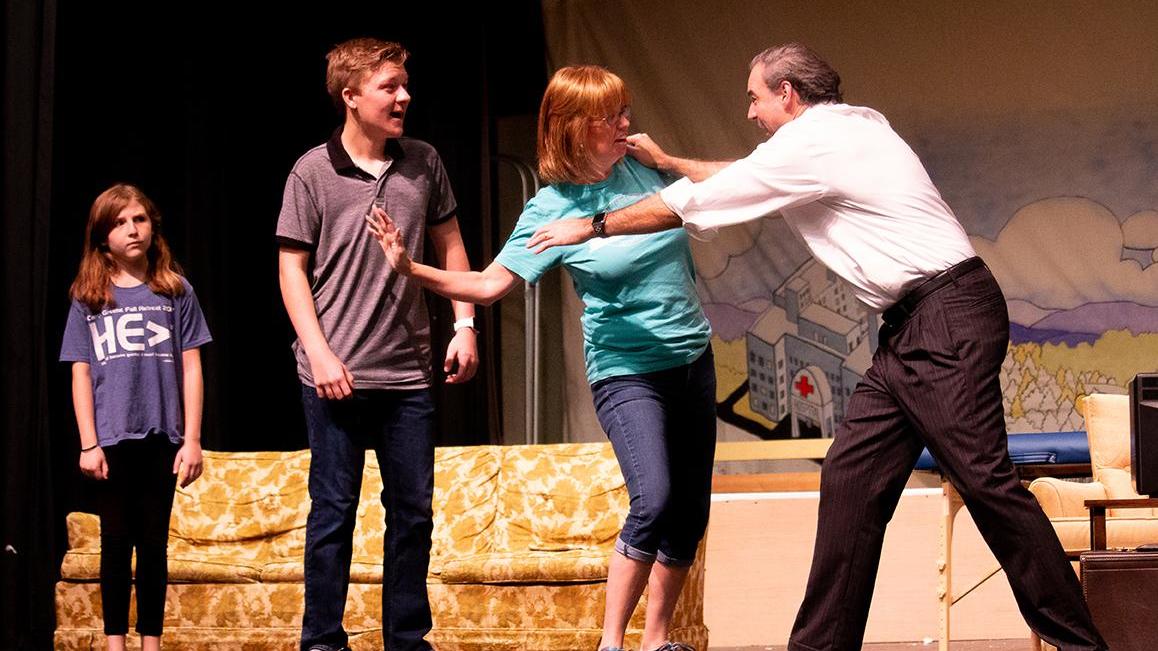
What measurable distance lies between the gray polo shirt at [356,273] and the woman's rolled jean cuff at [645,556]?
600 millimetres

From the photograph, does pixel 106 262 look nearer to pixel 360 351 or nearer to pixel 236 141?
pixel 360 351

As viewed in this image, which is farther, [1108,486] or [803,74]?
[1108,486]

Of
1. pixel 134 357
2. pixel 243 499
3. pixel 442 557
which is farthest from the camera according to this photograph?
pixel 243 499

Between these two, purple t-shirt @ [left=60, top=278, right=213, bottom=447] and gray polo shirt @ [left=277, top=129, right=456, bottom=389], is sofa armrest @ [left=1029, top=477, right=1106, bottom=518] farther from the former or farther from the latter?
purple t-shirt @ [left=60, top=278, right=213, bottom=447]

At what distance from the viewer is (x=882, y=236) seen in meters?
2.78

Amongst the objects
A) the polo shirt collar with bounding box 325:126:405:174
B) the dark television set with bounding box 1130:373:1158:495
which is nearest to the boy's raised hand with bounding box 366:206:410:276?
the polo shirt collar with bounding box 325:126:405:174

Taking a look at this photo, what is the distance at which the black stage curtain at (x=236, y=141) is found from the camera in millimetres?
→ 5637

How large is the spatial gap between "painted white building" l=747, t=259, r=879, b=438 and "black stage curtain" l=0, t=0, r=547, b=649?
1377mm

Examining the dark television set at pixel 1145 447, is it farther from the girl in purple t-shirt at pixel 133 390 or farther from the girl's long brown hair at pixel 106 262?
the girl's long brown hair at pixel 106 262

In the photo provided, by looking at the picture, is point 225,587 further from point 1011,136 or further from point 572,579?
point 1011,136

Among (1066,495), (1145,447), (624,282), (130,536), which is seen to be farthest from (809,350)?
(130,536)

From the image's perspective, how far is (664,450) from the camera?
311 centimetres

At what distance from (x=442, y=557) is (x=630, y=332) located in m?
2.14

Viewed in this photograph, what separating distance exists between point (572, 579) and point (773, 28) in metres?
3.47
